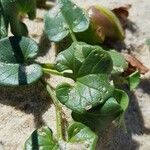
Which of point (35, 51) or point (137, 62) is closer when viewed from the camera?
point (35, 51)

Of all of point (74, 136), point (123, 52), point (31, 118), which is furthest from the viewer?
point (123, 52)

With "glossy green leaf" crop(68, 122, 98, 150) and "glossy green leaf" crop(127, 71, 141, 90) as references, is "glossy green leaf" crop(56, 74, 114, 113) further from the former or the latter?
"glossy green leaf" crop(127, 71, 141, 90)

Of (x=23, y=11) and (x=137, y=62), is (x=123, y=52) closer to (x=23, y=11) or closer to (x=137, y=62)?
(x=137, y=62)

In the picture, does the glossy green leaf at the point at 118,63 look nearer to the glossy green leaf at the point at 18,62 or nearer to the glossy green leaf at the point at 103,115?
the glossy green leaf at the point at 103,115

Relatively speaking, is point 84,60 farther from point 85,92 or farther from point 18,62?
point 18,62

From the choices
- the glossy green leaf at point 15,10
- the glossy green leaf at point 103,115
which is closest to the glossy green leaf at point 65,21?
the glossy green leaf at point 15,10

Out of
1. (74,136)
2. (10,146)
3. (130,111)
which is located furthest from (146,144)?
(10,146)

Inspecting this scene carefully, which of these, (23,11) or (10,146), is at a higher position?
(23,11)

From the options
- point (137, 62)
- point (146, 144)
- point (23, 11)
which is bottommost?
point (146, 144)
